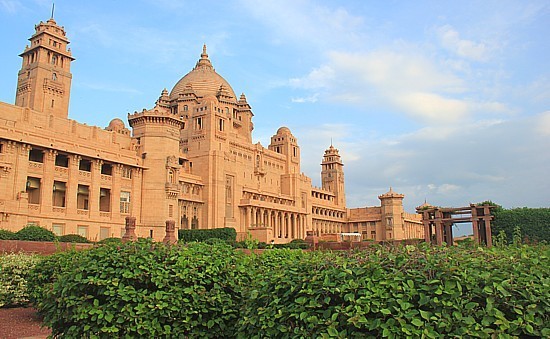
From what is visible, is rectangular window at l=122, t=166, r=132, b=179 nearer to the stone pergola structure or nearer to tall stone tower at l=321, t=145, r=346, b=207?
the stone pergola structure

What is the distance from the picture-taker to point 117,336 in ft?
24.3

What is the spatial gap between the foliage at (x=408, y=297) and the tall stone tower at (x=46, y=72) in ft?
187

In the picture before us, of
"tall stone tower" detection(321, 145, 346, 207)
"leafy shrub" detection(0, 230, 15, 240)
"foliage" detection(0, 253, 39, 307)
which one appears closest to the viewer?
"foliage" detection(0, 253, 39, 307)

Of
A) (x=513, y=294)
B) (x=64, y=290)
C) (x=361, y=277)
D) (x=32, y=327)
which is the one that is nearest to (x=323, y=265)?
(x=361, y=277)

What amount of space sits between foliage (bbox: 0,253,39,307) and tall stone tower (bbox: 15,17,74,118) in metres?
42.3

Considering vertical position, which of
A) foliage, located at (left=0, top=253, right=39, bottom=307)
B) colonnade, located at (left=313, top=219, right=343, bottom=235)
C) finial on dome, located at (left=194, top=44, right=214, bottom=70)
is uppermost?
finial on dome, located at (left=194, top=44, right=214, bottom=70)

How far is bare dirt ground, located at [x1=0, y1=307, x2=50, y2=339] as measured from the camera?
1341 centimetres

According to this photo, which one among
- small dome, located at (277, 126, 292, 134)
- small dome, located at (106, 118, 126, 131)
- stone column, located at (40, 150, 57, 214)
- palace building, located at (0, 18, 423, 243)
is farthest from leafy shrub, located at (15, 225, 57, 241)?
small dome, located at (277, 126, 292, 134)

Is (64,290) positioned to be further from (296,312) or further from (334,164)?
(334,164)

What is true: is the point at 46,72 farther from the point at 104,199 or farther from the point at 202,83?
the point at 202,83

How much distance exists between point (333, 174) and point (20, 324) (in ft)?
291

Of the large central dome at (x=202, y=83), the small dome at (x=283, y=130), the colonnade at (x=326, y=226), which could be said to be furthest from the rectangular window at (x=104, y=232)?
the colonnade at (x=326, y=226)

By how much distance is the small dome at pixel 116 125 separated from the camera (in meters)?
68.9

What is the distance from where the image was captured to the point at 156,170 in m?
47.1
